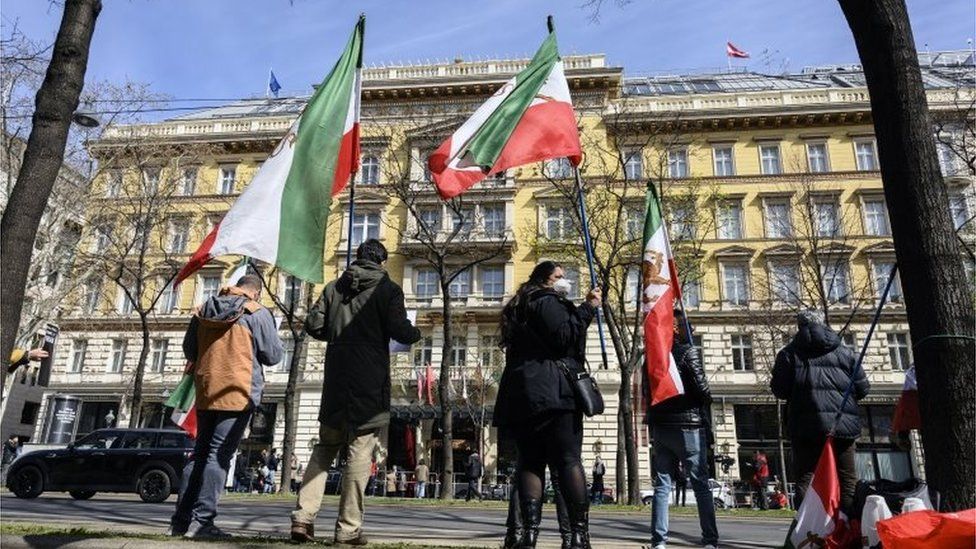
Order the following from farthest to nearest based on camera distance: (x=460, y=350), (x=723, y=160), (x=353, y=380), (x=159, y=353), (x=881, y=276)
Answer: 1. (x=159, y=353)
2. (x=723, y=160)
3. (x=460, y=350)
4. (x=881, y=276)
5. (x=353, y=380)

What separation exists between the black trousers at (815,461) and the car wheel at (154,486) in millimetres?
12389

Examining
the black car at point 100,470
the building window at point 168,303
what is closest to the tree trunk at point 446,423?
the black car at point 100,470

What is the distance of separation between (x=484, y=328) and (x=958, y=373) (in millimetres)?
31959

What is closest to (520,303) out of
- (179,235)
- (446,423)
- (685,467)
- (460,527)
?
(685,467)

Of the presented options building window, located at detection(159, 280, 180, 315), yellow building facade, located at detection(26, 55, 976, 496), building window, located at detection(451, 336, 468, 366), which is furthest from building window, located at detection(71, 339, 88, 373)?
building window, located at detection(451, 336, 468, 366)

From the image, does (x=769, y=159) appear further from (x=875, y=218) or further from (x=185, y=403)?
(x=185, y=403)

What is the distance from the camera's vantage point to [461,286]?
121 ft

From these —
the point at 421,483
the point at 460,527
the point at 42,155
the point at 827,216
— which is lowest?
the point at 460,527

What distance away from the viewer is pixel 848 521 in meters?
4.31

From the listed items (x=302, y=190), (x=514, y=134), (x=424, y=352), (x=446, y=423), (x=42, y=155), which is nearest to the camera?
(x=302, y=190)

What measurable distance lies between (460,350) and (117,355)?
18564 millimetres

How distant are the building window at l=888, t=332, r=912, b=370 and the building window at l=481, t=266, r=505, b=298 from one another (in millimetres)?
17989

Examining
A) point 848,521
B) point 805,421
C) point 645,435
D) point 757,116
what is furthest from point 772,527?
point 757,116

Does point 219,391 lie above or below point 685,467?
above
